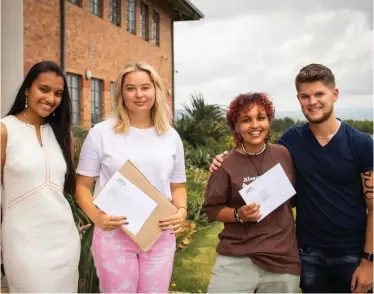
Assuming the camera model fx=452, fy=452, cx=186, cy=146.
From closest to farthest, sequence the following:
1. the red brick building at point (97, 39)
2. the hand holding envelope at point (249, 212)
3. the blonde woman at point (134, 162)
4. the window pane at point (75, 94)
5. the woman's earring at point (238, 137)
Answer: the hand holding envelope at point (249, 212) < the blonde woman at point (134, 162) < the woman's earring at point (238, 137) < the red brick building at point (97, 39) < the window pane at point (75, 94)

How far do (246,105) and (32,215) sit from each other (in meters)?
1.25

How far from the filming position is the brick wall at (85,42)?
850 centimetres

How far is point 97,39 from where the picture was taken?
1091 centimetres

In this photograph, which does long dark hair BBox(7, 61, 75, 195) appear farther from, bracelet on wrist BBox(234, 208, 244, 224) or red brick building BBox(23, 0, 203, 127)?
red brick building BBox(23, 0, 203, 127)

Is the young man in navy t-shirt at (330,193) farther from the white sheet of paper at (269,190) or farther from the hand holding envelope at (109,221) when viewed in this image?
the hand holding envelope at (109,221)

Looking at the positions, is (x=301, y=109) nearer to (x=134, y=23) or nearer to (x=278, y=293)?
(x=278, y=293)

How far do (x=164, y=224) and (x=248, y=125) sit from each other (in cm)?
69

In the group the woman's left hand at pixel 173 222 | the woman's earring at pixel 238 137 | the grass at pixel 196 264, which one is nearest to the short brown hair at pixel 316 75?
the woman's earring at pixel 238 137

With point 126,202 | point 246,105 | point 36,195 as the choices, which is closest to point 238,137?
point 246,105

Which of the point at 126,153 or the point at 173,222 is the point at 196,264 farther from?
the point at 126,153

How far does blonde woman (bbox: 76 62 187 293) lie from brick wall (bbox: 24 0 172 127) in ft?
20.8

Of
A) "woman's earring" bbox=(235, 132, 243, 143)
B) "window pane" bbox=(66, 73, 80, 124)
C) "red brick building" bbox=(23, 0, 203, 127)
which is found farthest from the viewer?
"window pane" bbox=(66, 73, 80, 124)

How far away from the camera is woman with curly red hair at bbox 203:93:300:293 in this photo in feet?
7.67

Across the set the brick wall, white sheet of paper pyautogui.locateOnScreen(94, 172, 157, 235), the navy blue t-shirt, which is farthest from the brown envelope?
the brick wall
